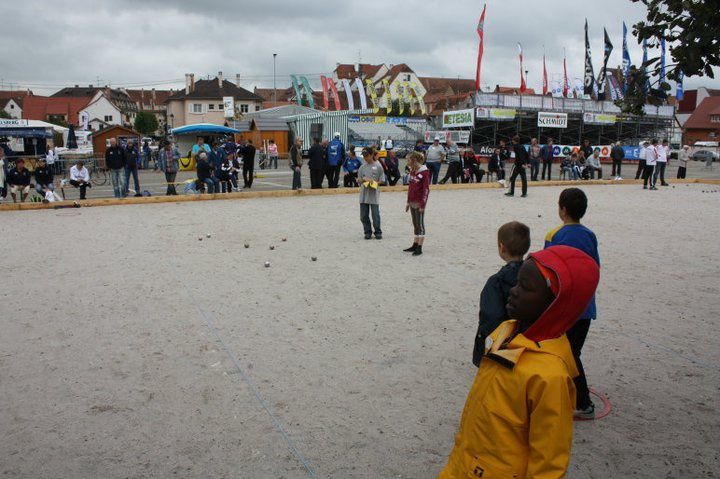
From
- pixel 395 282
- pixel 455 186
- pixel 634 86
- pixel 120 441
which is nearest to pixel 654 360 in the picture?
pixel 634 86

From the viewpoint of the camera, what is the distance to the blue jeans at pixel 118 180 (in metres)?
17.3

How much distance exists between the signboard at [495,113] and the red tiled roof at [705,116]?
4808 cm

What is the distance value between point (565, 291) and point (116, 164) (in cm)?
1713

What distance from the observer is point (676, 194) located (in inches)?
772

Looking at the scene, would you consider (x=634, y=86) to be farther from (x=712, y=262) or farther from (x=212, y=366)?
(x=712, y=262)

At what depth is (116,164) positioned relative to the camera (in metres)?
17.2

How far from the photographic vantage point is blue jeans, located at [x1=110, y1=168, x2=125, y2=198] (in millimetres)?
17328

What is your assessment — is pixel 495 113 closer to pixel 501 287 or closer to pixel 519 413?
pixel 501 287

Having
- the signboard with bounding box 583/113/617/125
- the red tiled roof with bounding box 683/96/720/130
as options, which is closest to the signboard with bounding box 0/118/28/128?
the signboard with bounding box 583/113/617/125

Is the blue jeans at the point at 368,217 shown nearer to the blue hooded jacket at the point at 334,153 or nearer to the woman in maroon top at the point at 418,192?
the woman in maroon top at the point at 418,192

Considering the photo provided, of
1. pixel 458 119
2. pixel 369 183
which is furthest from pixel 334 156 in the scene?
pixel 458 119

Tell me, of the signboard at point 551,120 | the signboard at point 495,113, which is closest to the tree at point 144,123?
the signboard at point 495,113

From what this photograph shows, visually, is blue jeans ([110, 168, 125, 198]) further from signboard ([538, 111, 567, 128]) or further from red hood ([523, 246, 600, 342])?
signboard ([538, 111, 567, 128])

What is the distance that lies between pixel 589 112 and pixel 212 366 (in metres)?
47.4
